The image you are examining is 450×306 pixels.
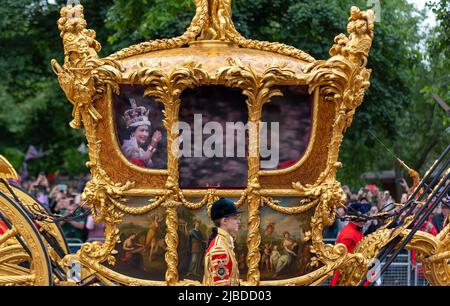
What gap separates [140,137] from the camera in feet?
33.2

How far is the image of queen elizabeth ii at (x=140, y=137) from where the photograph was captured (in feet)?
33.0

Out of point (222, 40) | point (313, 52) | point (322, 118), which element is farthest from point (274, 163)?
point (313, 52)

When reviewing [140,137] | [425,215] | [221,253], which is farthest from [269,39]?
[221,253]

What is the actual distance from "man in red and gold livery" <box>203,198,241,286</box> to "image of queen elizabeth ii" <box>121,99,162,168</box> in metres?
1.40

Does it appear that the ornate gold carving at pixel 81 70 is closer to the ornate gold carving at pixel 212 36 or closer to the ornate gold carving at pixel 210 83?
the ornate gold carving at pixel 210 83

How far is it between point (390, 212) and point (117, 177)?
8.51ft

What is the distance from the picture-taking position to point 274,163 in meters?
10.0

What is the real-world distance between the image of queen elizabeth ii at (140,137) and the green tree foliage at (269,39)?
7405 mm

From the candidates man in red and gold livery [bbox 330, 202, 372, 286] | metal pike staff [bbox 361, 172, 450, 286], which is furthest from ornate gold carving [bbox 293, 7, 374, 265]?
Answer: man in red and gold livery [bbox 330, 202, 372, 286]

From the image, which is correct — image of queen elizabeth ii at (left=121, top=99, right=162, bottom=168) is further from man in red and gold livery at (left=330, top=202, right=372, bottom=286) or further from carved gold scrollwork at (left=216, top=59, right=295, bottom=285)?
man in red and gold livery at (left=330, top=202, right=372, bottom=286)

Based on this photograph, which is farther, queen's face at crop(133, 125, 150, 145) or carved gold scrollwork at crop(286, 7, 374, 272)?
queen's face at crop(133, 125, 150, 145)

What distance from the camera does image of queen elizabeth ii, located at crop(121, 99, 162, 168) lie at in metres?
10.1
